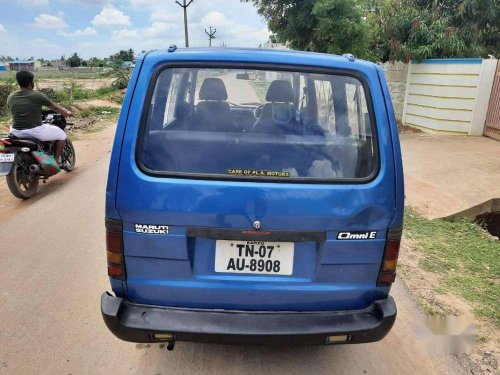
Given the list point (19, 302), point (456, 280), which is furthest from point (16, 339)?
point (456, 280)

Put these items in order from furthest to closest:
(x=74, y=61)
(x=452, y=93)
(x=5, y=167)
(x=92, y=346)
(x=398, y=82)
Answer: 1. (x=74, y=61)
2. (x=398, y=82)
3. (x=452, y=93)
4. (x=5, y=167)
5. (x=92, y=346)

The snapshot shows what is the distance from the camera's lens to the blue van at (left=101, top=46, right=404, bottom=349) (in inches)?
77.4

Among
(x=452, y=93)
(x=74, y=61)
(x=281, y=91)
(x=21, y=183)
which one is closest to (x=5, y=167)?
(x=21, y=183)

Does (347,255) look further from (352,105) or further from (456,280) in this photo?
(456,280)

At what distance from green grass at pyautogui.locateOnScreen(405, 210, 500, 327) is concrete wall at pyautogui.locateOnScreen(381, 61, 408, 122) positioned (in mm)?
7972

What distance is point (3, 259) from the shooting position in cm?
388

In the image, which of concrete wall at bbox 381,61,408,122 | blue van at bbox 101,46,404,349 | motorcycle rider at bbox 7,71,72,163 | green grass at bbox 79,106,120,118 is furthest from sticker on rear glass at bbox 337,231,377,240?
green grass at bbox 79,106,120,118

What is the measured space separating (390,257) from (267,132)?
0.90m

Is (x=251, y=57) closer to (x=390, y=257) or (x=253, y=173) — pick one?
(x=253, y=173)

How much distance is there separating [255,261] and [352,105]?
3.12ft

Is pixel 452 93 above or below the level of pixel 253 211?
above

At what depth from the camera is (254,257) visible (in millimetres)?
2051

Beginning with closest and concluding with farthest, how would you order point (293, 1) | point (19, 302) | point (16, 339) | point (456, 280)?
point (16, 339) < point (19, 302) < point (456, 280) < point (293, 1)

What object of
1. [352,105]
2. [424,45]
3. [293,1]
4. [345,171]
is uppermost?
[293,1]
